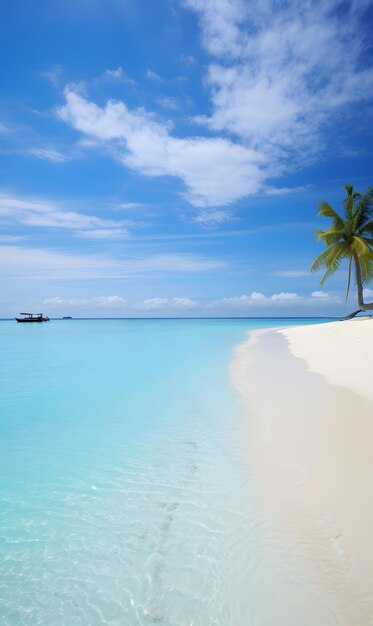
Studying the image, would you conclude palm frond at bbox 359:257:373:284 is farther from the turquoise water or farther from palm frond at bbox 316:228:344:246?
the turquoise water

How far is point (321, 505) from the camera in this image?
3021mm

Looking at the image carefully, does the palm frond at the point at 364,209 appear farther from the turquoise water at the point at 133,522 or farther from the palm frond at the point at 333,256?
the turquoise water at the point at 133,522

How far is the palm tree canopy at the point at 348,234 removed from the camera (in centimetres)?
2362

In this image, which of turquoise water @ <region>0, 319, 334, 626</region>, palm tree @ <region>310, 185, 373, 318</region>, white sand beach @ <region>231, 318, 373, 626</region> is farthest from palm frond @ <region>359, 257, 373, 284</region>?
turquoise water @ <region>0, 319, 334, 626</region>

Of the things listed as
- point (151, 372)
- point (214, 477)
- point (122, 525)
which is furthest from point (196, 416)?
point (151, 372)

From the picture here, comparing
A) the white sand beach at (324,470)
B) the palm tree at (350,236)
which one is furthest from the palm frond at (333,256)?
the white sand beach at (324,470)

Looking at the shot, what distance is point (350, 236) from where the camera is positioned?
2395cm

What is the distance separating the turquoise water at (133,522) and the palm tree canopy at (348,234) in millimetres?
21373

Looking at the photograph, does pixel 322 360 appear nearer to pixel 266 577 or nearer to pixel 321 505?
pixel 321 505

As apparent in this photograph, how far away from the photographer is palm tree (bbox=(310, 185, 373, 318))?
77.5ft

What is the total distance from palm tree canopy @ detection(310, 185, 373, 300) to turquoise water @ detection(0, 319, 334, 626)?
21.4m

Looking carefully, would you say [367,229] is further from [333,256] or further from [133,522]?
[133,522]

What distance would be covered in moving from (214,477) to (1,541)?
218cm

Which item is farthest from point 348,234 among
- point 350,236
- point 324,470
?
point 324,470
